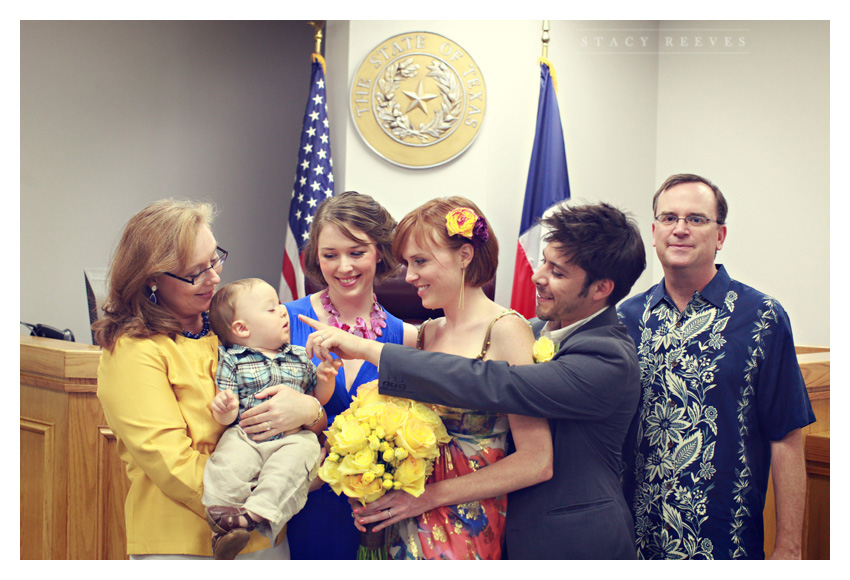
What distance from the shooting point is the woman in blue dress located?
200 centimetres

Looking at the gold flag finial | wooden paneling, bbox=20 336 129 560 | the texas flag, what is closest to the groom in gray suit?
wooden paneling, bbox=20 336 129 560

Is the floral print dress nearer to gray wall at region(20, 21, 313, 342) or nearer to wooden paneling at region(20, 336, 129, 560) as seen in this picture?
wooden paneling at region(20, 336, 129, 560)

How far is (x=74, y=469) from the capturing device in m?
2.40

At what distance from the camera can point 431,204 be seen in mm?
1842

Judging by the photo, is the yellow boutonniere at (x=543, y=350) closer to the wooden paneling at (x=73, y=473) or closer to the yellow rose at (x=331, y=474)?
the yellow rose at (x=331, y=474)

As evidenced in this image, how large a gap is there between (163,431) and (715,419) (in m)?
1.63

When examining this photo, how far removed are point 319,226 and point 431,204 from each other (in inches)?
18.5

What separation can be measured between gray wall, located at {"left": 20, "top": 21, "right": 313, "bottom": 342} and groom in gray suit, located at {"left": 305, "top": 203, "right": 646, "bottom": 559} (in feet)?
10.1

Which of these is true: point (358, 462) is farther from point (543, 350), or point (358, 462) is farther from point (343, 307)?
point (343, 307)


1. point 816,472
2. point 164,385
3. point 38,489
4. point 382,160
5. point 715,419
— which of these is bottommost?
point 38,489

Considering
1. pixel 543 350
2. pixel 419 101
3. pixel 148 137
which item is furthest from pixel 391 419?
pixel 148 137

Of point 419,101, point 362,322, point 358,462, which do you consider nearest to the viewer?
point 358,462
